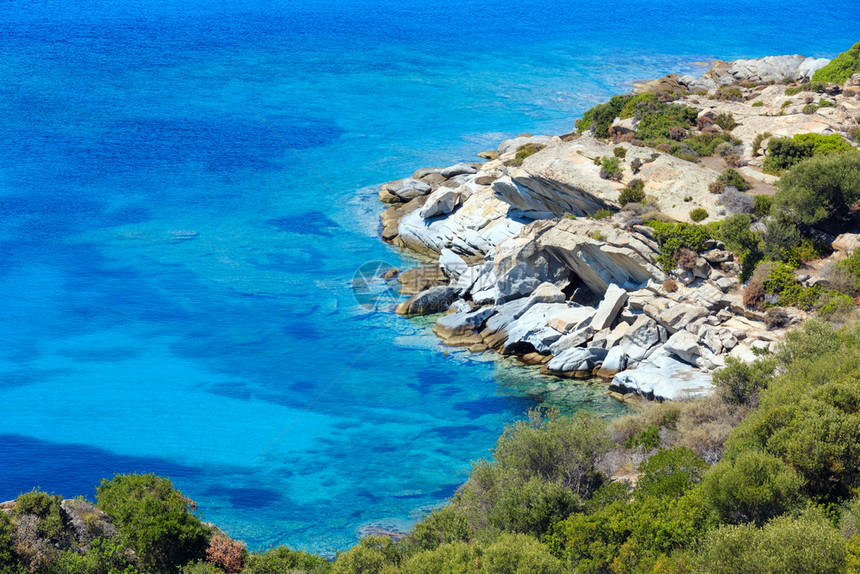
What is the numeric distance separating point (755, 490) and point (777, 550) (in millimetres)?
2784

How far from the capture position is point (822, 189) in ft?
107

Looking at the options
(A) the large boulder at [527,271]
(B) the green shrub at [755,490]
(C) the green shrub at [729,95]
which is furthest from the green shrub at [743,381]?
(C) the green shrub at [729,95]

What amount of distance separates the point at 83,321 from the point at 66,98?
47.4m

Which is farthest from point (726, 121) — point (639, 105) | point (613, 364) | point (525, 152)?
point (613, 364)

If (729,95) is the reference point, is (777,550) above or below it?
below

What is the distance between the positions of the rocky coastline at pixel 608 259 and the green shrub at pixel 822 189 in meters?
1.64

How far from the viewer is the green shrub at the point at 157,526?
744 inches

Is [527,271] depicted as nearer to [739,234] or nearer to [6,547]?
[739,234]

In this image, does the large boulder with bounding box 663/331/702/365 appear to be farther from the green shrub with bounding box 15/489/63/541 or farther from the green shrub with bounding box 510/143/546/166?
the green shrub with bounding box 15/489/63/541

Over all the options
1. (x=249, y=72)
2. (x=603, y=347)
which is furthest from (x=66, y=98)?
(x=603, y=347)

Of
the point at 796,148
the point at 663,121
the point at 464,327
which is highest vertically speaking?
the point at 663,121

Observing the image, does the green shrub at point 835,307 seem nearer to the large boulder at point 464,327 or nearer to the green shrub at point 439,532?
the large boulder at point 464,327

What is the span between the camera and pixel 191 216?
54.5 meters

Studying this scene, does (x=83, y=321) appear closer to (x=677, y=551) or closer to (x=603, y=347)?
(x=603, y=347)
